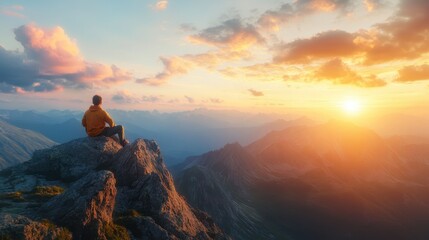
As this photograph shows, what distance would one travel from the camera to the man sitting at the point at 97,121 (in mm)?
31562

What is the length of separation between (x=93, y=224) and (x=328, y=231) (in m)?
206

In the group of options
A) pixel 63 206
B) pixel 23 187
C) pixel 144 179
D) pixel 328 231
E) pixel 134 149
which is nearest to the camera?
pixel 63 206

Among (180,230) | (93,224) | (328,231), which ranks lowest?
(328,231)

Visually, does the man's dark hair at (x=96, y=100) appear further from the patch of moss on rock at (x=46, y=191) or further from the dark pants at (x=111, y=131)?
the patch of moss on rock at (x=46, y=191)

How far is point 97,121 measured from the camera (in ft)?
107

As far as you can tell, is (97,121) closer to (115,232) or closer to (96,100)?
(96,100)

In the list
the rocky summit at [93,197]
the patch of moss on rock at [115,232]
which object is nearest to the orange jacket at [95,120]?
the rocky summit at [93,197]

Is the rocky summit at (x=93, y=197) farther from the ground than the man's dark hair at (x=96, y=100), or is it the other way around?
the man's dark hair at (x=96, y=100)

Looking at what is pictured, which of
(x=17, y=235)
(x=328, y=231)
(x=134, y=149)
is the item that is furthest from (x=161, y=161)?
(x=328, y=231)

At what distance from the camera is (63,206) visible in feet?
66.4

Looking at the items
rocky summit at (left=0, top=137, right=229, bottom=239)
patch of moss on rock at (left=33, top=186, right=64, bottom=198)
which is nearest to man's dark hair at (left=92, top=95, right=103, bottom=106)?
rocky summit at (left=0, top=137, right=229, bottom=239)

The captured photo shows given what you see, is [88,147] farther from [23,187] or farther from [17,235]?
[17,235]

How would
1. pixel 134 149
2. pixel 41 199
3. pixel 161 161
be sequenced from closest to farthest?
pixel 41 199 → pixel 134 149 → pixel 161 161

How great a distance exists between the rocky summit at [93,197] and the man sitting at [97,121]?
887mm
